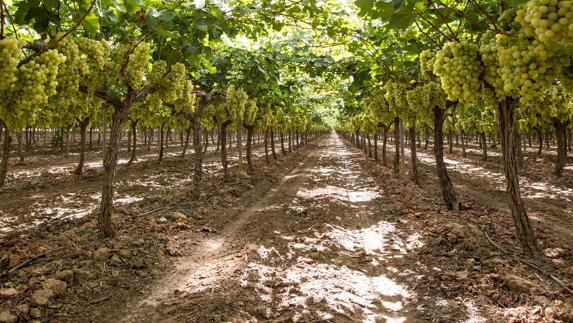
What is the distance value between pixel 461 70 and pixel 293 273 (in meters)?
4.15

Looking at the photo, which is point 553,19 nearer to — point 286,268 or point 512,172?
point 512,172

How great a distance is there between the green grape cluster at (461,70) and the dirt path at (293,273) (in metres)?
2.96

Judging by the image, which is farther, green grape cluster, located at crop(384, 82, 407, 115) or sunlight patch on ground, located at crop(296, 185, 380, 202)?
sunlight patch on ground, located at crop(296, 185, 380, 202)

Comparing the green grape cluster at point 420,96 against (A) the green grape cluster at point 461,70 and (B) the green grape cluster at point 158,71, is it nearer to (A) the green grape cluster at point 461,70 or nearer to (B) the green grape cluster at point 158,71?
(A) the green grape cluster at point 461,70

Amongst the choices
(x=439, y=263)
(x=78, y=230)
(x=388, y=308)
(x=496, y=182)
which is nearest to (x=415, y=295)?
(x=388, y=308)

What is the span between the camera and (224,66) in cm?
1051

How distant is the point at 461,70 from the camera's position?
4223mm

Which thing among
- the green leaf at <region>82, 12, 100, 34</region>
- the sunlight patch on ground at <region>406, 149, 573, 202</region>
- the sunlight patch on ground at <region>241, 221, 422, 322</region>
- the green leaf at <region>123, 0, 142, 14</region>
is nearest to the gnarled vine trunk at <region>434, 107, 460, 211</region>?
the sunlight patch on ground at <region>241, 221, 422, 322</region>

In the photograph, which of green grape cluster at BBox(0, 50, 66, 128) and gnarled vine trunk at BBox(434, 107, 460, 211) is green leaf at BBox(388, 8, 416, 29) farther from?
gnarled vine trunk at BBox(434, 107, 460, 211)

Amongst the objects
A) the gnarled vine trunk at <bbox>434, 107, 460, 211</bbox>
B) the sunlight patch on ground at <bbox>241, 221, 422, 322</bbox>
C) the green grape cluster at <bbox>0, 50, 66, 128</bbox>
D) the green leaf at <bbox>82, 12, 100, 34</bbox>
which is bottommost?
the sunlight patch on ground at <bbox>241, 221, 422, 322</bbox>

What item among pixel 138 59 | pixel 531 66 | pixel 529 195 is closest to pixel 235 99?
pixel 138 59

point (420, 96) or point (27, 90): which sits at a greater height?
point (420, 96)

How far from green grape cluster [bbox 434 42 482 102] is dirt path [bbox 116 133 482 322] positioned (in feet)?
9.72

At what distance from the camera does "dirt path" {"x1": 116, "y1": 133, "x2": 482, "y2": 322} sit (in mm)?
4910
